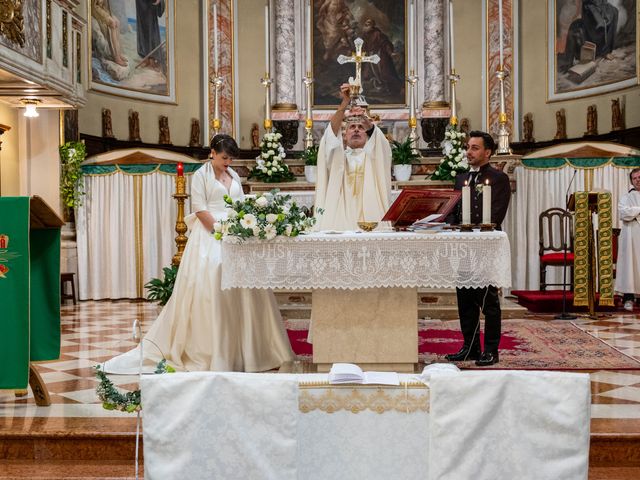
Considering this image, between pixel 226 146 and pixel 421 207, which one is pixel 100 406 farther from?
pixel 421 207

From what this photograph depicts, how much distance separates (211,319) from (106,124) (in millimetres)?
7845

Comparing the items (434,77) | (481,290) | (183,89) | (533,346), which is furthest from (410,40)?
(481,290)

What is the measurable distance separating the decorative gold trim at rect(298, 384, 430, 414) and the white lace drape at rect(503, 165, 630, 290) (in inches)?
363

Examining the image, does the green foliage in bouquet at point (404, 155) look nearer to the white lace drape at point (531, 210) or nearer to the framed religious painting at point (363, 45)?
the white lace drape at point (531, 210)

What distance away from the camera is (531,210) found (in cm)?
1189

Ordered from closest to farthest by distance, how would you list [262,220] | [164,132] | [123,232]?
[262,220] < [123,232] < [164,132]

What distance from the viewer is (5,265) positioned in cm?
448

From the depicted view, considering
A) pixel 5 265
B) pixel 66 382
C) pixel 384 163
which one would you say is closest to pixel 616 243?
pixel 384 163

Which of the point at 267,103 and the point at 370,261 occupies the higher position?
the point at 267,103

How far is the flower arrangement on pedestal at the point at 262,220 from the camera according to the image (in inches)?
193

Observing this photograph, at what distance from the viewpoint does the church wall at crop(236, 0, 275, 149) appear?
14070 millimetres

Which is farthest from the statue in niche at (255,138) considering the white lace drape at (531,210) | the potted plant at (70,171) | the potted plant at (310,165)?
the white lace drape at (531,210)

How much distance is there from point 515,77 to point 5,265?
10898mm

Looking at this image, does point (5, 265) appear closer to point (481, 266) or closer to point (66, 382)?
point (66, 382)
